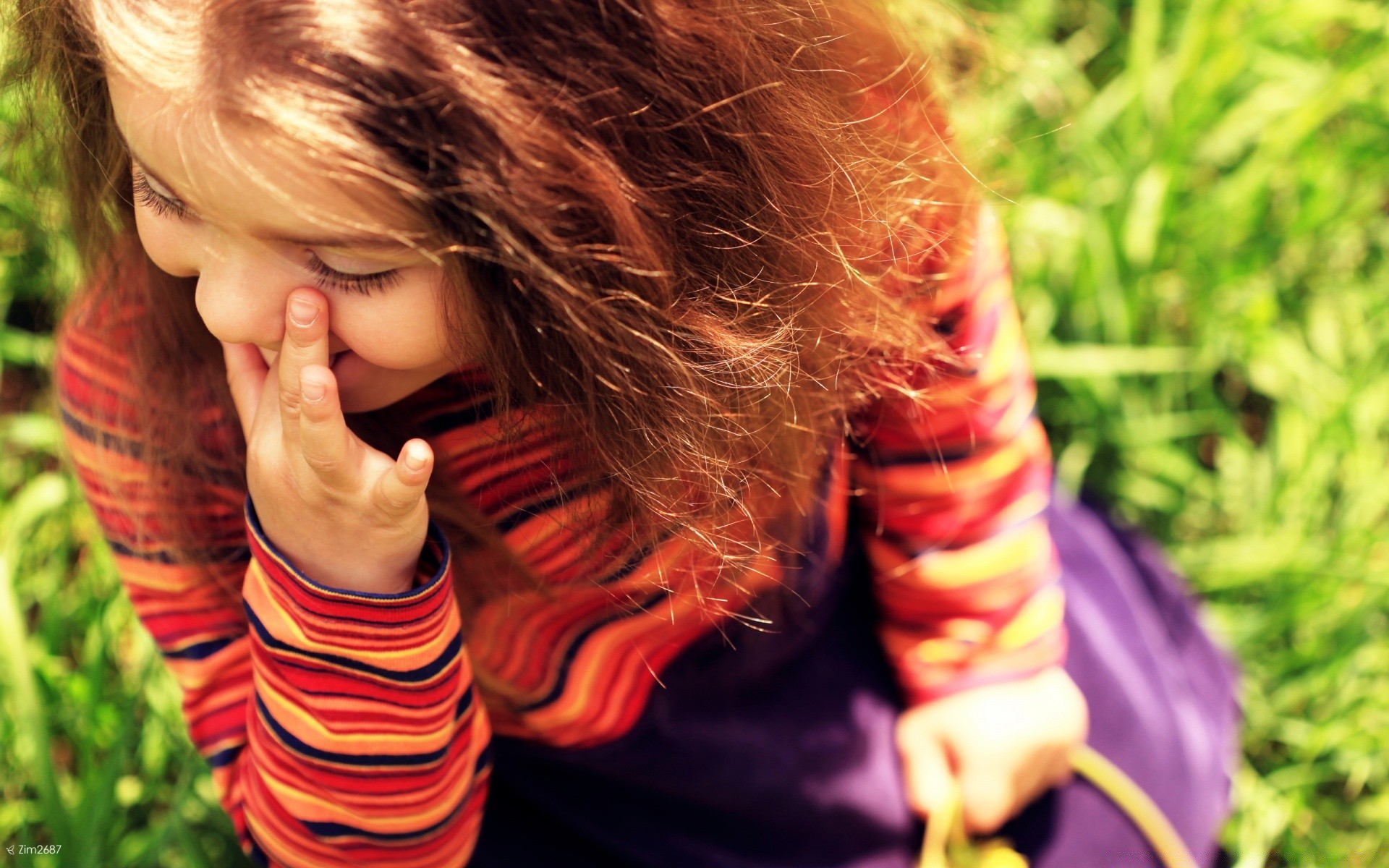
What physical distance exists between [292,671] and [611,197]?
0.45 metres

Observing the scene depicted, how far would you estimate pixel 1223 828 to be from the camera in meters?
1.38

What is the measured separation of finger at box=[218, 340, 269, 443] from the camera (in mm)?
874

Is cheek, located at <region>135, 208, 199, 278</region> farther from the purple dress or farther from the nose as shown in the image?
the purple dress

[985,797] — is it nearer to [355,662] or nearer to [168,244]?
[355,662]

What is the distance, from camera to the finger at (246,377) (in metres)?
0.87

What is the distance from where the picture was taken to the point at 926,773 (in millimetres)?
1167

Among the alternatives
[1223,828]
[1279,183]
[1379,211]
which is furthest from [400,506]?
[1379,211]

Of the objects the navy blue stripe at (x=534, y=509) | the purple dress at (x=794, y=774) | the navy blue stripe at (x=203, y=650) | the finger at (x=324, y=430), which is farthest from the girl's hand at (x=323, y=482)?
the purple dress at (x=794, y=774)

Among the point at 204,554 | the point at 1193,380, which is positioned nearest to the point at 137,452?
the point at 204,554

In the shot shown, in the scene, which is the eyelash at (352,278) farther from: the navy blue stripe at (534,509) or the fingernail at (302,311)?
the navy blue stripe at (534,509)

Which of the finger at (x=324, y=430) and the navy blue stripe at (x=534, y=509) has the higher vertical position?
the finger at (x=324, y=430)

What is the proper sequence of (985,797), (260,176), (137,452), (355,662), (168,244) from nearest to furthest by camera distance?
1. (260,176)
2. (168,244)
3. (355,662)
4. (137,452)
5. (985,797)

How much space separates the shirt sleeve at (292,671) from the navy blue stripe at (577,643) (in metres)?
0.08

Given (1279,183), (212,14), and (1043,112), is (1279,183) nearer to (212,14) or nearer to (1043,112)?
(1043,112)
